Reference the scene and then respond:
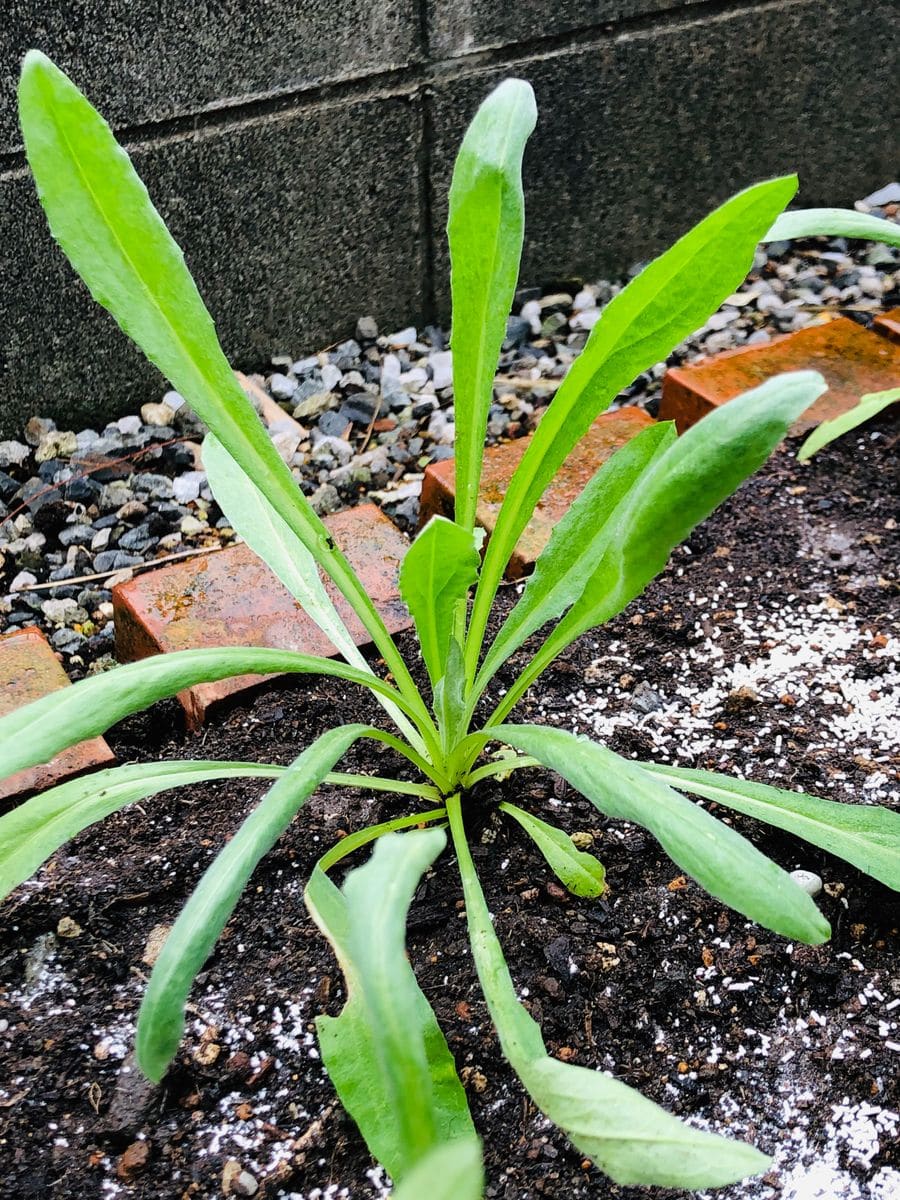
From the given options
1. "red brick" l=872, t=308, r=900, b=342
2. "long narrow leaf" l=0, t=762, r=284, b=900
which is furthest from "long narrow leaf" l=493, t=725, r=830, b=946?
"red brick" l=872, t=308, r=900, b=342

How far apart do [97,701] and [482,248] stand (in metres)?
0.47

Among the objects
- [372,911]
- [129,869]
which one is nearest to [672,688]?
[129,869]

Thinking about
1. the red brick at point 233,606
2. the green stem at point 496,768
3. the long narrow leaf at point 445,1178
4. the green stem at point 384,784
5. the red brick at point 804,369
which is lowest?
the long narrow leaf at point 445,1178

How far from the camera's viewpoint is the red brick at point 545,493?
1370 millimetres

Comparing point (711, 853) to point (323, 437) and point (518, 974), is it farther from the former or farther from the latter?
point (323, 437)

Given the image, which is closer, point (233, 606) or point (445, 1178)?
point (445, 1178)

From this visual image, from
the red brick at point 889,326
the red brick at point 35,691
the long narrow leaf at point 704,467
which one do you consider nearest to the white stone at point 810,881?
the long narrow leaf at point 704,467

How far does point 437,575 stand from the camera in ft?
2.80

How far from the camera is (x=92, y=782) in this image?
896 mm

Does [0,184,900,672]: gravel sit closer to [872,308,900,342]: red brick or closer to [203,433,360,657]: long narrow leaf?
[872,308,900,342]: red brick

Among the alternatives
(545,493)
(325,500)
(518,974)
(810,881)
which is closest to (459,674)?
(518,974)

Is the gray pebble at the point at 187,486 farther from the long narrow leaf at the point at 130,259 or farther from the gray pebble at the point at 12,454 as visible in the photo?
the long narrow leaf at the point at 130,259

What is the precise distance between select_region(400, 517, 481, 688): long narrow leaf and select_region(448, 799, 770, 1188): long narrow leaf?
307 millimetres

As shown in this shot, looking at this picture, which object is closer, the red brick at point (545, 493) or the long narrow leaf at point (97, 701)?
the long narrow leaf at point (97, 701)
